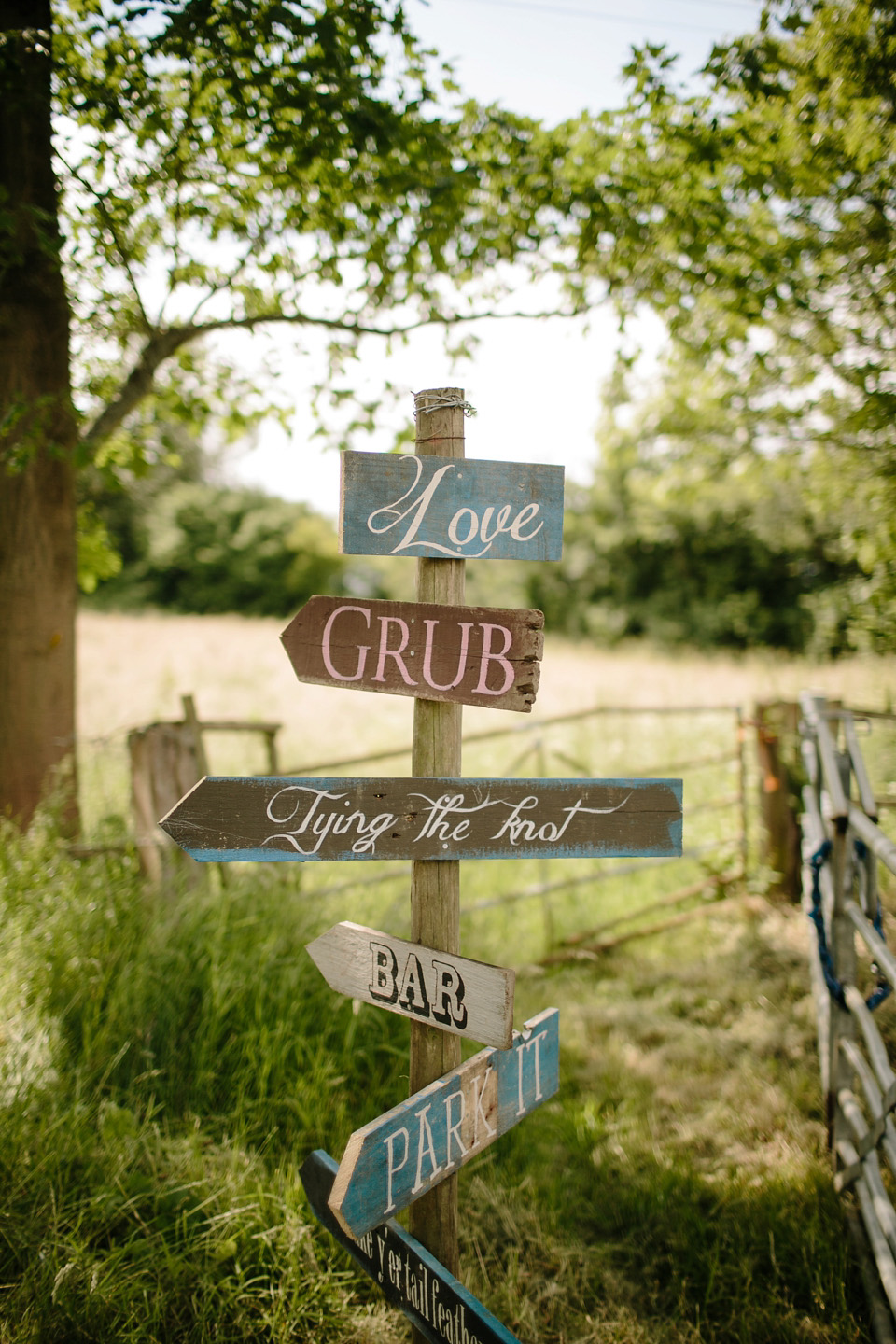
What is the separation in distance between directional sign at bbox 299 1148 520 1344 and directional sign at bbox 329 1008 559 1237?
0.18 meters

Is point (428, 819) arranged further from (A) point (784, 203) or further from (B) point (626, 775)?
(A) point (784, 203)

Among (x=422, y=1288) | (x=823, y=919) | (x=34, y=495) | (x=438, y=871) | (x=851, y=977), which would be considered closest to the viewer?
(x=422, y=1288)

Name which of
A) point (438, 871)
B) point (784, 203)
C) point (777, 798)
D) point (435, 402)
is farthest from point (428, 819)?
point (784, 203)

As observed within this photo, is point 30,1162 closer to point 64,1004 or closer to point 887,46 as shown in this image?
point 64,1004

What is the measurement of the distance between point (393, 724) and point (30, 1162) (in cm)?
810

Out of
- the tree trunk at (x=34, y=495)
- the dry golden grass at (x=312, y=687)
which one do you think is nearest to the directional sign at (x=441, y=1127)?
the tree trunk at (x=34, y=495)

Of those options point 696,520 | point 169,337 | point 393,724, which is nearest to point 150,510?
point 696,520

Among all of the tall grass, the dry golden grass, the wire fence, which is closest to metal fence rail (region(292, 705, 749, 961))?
the wire fence

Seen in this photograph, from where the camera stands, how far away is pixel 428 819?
1592mm

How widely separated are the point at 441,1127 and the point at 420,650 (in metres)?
1.06

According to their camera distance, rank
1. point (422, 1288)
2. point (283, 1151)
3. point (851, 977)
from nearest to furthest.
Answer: point (422, 1288), point (283, 1151), point (851, 977)

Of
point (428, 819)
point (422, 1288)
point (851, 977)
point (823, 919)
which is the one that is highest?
point (428, 819)

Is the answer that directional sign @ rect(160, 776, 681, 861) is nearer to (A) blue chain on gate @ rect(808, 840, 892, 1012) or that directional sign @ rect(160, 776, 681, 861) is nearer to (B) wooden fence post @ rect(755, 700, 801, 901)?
(A) blue chain on gate @ rect(808, 840, 892, 1012)

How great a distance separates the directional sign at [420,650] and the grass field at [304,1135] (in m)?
1.61
